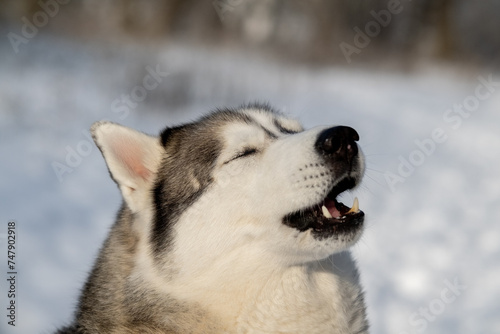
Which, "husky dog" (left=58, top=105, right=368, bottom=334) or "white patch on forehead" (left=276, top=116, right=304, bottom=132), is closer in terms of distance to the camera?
"husky dog" (left=58, top=105, right=368, bottom=334)

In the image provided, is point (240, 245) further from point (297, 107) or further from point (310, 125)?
point (297, 107)

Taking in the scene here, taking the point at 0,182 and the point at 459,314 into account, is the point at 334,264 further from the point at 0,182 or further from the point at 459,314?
the point at 0,182

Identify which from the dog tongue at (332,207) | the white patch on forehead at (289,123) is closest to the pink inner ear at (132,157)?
the white patch on forehead at (289,123)

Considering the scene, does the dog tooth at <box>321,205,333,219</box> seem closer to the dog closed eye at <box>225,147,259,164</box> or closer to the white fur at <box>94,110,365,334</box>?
the white fur at <box>94,110,365,334</box>

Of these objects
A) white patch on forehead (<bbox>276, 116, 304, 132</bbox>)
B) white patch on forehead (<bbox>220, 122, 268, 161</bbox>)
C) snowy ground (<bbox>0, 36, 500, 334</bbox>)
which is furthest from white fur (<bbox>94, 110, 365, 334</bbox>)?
snowy ground (<bbox>0, 36, 500, 334</bbox>)

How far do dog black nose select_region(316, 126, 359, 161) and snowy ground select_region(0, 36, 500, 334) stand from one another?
2.57 feet

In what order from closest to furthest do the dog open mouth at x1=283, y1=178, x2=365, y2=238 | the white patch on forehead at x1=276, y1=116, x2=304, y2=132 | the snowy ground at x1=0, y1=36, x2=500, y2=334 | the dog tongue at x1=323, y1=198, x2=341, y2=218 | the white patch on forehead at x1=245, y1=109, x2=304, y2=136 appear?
the dog open mouth at x1=283, y1=178, x2=365, y2=238
the dog tongue at x1=323, y1=198, x2=341, y2=218
the white patch on forehead at x1=245, y1=109, x2=304, y2=136
the white patch on forehead at x1=276, y1=116, x2=304, y2=132
the snowy ground at x1=0, y1=36, x2=500, y2=334

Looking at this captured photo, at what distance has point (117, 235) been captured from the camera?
11.5 ft

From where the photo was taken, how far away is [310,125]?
902 centimetres

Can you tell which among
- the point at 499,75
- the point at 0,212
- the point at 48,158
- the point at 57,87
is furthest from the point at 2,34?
the point at 499,75

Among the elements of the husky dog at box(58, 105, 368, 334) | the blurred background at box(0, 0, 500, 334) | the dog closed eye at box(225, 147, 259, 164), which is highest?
the dog closed eye at box(225, 147, 259, 164)

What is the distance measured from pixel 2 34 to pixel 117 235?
9327mm

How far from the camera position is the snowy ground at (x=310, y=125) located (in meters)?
5.87

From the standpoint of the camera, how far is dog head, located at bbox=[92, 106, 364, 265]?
308 cm
